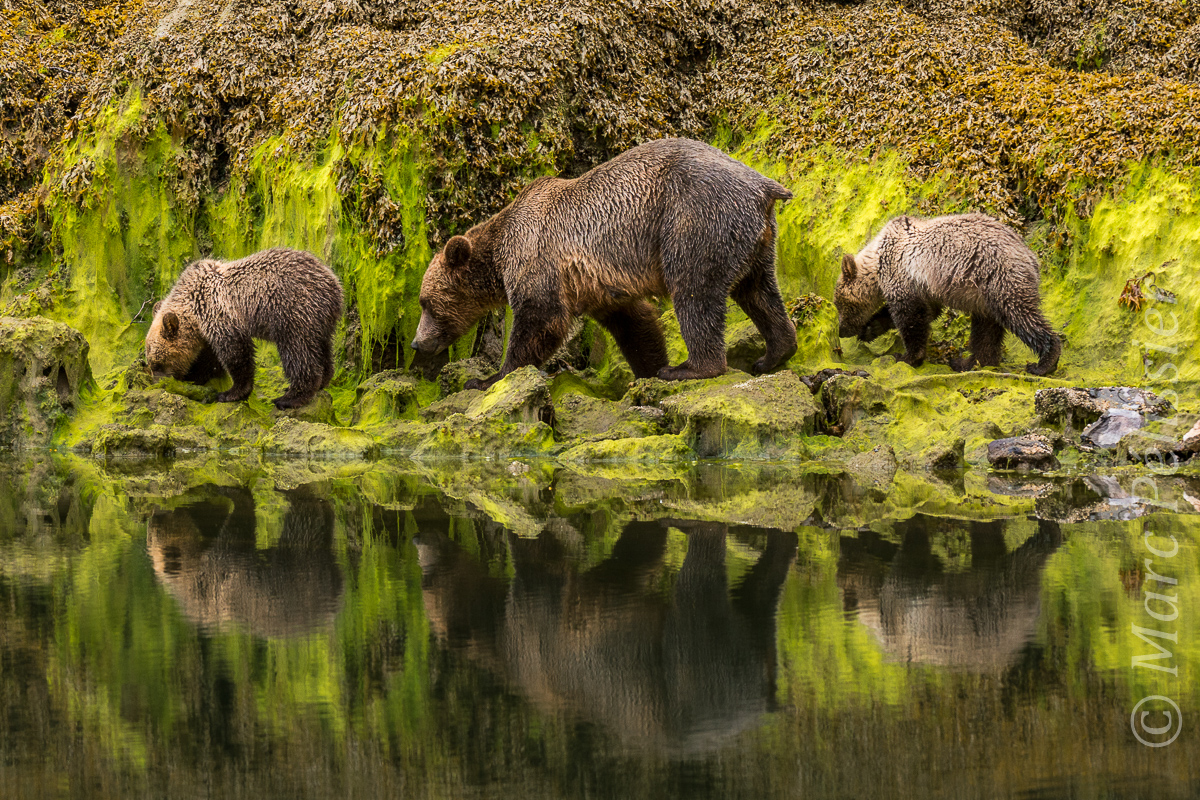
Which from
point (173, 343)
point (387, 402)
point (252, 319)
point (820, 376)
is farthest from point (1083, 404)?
point (173, 343)

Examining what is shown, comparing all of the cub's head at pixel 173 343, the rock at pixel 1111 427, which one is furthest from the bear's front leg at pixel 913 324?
the cub's head at pixel 173 343

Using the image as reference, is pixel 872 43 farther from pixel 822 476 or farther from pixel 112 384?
pixel 112 384

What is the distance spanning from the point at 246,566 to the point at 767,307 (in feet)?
24.3

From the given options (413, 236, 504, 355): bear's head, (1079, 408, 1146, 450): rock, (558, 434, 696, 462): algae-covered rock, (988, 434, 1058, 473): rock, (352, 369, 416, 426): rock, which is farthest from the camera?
(352, 369, 416, 426): rock

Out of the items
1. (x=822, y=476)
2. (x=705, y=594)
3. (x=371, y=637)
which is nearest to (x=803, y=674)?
(x=705, y=594)

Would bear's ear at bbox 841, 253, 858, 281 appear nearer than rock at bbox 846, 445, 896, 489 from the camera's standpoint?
No

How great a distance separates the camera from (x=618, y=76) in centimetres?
1551

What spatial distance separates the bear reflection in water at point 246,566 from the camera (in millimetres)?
4453

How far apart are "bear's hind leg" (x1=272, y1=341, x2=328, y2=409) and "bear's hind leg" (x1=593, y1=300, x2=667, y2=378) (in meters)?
3.18

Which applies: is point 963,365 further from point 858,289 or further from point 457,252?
point 457,252

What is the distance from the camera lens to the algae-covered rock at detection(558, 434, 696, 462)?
33.3ft

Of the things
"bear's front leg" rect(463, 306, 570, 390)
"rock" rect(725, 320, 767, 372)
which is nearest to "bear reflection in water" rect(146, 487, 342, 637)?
"bear's front leg" rect(463, 306, 570, 390)

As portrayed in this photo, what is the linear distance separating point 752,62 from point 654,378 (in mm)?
7017

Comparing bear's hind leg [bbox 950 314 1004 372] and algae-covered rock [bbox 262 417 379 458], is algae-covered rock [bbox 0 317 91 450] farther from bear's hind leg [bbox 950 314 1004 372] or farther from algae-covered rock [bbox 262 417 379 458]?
bear's hind leg [bbox 950 314 1004 372]
